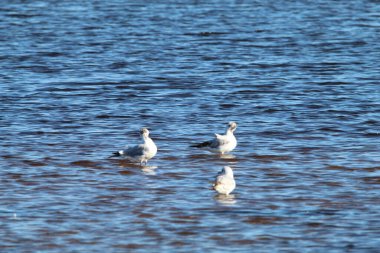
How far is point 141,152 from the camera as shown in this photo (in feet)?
49.7

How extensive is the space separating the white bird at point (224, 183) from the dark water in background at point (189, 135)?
19 cm

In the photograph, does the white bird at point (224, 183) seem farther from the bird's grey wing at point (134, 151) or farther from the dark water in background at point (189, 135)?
the bird's grey wing at point (134, 151)

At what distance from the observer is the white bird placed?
12867 millimetres

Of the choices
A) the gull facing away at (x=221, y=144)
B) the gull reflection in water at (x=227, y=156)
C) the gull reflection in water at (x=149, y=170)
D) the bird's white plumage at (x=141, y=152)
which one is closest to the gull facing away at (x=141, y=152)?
the bird's white plumage at (x=141, y=152)

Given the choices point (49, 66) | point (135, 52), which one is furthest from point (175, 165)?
point (135, 52)

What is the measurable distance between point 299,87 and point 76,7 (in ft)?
79.0

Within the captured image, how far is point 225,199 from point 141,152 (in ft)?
8.05

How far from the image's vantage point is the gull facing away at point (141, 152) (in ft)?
49.6

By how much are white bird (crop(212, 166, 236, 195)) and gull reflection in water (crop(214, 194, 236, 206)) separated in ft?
0.22

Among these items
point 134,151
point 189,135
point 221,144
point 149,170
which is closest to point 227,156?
point 221,144

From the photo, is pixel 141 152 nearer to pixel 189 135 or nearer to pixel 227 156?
pixel 227 156

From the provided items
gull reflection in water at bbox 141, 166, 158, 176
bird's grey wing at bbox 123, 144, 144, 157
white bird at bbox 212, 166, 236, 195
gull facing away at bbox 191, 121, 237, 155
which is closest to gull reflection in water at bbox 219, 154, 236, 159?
gull facing away at bbox 191, 121, 237, 155

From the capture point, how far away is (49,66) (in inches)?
1101

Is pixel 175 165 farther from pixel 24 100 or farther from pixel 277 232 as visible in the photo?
pixel 24 100
